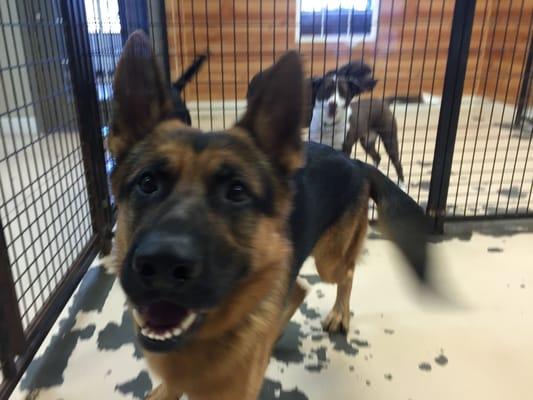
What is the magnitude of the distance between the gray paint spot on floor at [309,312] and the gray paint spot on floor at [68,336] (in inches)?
33.3

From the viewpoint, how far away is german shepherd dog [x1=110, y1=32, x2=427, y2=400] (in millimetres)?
940

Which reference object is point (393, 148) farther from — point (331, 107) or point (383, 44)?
point (383, 44)

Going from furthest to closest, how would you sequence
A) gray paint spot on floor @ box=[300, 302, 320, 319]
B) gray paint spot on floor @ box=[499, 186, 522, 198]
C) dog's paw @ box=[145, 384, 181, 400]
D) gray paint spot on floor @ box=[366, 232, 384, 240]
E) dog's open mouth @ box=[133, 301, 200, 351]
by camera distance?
1. gray paint spot on floor @ box=[499, 186, 522, 198]
2. gray paint spot on floor @ box=[366, 232, 384, 240]
3. gray paint spot on floor @ box=[300, 302, 320, 319]
4. dog's paw @ box=[145, 384, 181, 400]
5. dog's open mouth @ box=[133, 301, 200, 351]

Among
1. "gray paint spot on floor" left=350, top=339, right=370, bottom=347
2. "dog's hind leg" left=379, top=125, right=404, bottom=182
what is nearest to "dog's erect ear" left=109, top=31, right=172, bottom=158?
"gray paint spot on floor" left=350, top=339, right=370, bottom=347

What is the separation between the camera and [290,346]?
5.74 ft

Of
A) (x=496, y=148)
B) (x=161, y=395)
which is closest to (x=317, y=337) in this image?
(x=161, y=395)

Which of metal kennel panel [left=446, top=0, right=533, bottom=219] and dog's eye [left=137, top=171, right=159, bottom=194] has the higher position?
dog's eye [left=137, top=171, right=159, bottom=194]

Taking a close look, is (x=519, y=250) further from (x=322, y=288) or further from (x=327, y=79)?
(x=327, y=79)

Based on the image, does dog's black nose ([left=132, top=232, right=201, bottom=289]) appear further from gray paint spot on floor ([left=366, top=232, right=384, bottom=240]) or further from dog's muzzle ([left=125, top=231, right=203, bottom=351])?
gray paint spot on floor ([left=366, top=232, right=384, bottom=240])

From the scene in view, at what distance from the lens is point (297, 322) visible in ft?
6.25

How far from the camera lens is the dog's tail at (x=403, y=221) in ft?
4.73

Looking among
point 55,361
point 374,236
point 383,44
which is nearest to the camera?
point 55,361

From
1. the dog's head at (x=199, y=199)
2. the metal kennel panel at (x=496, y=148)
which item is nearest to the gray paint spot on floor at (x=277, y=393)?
the dog's head at (x=199, y=199)

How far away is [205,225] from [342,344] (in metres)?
1.01
